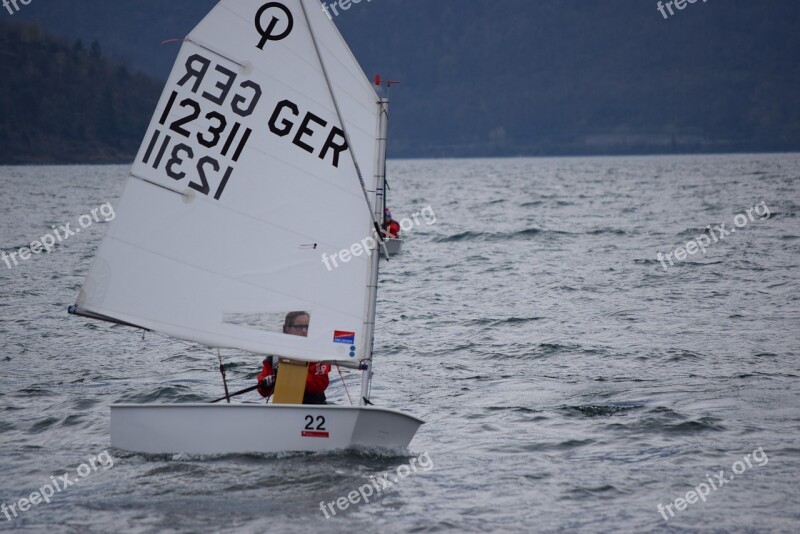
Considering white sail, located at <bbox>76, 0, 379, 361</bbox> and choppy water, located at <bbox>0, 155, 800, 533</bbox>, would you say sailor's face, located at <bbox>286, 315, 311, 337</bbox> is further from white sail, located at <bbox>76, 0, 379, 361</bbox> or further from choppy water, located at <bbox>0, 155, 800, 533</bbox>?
choppy water, located at <bbox>0, 155, 800, 533</bbox>

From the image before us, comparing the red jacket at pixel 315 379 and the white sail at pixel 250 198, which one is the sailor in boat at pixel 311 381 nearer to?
the red jacket at pixel 315 379

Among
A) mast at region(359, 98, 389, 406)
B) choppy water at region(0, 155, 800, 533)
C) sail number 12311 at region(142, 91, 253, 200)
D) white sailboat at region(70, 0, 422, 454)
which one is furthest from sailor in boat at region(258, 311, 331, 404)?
sail number 12311 at region(142, 91, 253, 200)

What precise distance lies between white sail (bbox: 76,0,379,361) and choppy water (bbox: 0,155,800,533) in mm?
1749

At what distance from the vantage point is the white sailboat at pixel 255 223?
1187 cm

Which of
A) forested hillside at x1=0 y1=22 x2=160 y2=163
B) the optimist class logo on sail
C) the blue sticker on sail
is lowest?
the blue sticker on sail

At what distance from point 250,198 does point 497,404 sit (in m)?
5.63

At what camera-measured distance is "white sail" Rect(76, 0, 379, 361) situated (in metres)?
11.9

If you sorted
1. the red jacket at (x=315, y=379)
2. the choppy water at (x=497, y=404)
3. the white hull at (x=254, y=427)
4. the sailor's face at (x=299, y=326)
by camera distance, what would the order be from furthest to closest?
the red jacket at (x=315, y=379)
the sailor's face at (x=299, y=326)
the white hull at (x=254, y=427)
the choppy water at (x=497, y=404)

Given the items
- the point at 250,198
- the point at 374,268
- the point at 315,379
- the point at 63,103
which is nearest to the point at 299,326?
the point at 315,379

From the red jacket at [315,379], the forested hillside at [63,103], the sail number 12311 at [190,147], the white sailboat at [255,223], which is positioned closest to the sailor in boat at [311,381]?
the red jacket at [315,379]

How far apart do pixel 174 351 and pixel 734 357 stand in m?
10.6

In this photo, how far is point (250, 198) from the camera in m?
12.2

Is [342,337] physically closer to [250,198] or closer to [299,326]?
[299,326]

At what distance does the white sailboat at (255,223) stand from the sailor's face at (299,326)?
2.5 inches
